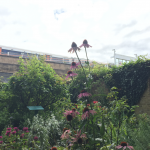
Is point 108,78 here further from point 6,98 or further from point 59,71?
point 59,71

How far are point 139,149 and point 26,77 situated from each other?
3.77 m

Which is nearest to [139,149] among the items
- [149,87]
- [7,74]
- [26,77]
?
[26,77]

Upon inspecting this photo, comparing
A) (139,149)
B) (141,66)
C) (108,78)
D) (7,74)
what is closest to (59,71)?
(7,74)

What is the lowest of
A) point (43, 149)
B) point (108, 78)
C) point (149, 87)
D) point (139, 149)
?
point (43, 149)

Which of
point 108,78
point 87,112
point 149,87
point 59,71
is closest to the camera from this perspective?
point 87,112

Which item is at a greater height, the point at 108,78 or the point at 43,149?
the point at 108,78

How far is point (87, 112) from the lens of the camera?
5.22ft

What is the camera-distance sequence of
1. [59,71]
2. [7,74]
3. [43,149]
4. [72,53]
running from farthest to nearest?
[59,71]
[7,74]
[43,149]
[72,53]

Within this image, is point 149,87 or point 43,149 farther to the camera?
A: point 149,87

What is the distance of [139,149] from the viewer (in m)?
1.35

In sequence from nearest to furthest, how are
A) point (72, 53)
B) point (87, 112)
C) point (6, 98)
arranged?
point (87, 112), point (72, 53), point (6, 98)

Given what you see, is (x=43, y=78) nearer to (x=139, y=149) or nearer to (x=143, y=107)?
(x=139, y=149)

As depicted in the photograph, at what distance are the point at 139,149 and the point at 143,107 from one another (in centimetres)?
464

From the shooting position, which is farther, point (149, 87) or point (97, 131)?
point (149, 87)
